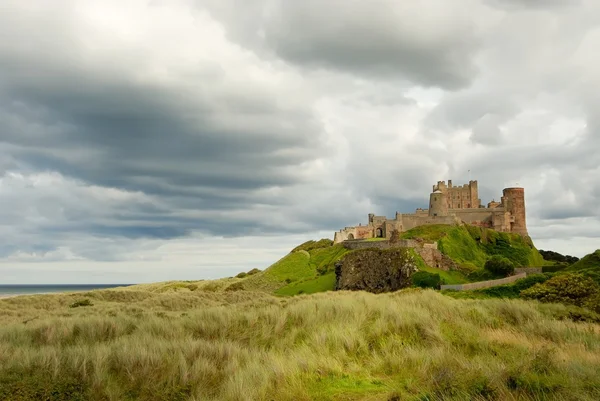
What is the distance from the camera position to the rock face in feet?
163

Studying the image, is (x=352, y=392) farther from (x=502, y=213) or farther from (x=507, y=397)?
(x=502, y=213)

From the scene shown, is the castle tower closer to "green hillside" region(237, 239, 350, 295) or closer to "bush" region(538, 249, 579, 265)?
"bush" region(538, 249, 579, 265)

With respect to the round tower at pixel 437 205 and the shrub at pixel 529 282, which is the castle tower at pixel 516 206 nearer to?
the round tower at pixel 437 205

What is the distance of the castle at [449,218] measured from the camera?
80.4 m

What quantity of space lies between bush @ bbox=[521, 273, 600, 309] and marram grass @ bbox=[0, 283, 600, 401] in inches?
463

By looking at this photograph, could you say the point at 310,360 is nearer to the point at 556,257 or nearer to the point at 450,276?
the point at 450,276

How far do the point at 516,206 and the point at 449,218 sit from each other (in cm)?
1703

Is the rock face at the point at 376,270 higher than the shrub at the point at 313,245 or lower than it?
lower

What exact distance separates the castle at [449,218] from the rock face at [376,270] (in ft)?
86.3

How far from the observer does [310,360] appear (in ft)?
29.4

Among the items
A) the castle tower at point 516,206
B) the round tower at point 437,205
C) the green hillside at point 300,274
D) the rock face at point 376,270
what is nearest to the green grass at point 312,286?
the green hillside at point 300,274

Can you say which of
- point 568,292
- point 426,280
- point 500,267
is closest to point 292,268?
point 426,280

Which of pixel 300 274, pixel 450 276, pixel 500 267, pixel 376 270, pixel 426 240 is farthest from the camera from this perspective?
pixel 300 274

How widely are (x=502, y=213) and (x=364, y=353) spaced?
8127 cm
